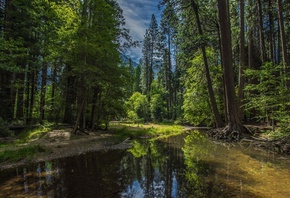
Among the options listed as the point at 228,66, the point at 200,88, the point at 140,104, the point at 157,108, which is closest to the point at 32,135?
the point at 228,66

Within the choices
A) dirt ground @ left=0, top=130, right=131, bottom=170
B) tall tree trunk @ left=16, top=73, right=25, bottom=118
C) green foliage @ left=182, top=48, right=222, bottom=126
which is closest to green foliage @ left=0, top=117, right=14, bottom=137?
dirt ground @ left=0, top=130, right=131, bottom=170

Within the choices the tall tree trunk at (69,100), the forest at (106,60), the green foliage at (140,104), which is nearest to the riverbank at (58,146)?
the forest at (106,60)

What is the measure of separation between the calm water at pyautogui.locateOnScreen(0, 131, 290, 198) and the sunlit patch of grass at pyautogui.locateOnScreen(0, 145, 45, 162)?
1044mm

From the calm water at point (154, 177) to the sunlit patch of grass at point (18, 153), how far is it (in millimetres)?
1044

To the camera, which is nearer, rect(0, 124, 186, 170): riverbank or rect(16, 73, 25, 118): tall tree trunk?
rect(0, 124, 186, 170): riverbank

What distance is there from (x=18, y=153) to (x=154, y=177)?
555cm

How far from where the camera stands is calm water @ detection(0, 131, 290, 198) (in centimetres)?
456

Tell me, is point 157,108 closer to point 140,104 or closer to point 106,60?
point 140,104

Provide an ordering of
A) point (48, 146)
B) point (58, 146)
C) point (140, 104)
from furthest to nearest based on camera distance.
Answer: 1. point (140, 104)
2. point (58, 146)
3. point (48, 146)

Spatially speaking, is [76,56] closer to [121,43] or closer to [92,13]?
[92,13]

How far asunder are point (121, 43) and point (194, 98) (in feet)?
28.4

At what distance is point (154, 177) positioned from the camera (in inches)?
225

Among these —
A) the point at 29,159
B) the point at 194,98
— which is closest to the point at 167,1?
the point at 194,98

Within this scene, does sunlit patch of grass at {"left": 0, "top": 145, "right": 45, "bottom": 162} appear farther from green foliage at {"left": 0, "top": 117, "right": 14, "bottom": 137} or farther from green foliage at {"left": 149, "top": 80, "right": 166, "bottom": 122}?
green foliage at {"left": 149, "top": 80, "right": 166, "bottom": 122}
